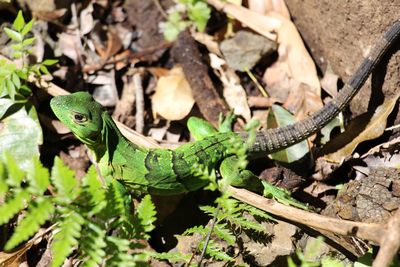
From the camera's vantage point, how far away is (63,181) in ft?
9.75

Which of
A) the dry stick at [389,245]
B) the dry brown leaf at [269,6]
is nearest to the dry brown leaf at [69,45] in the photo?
the dry brown leaf at [269,6]

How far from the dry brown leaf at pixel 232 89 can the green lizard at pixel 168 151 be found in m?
0.95

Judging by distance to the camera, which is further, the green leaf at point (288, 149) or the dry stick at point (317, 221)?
the green leaf at point (288, 149)

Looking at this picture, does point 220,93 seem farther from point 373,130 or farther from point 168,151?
point 373,130

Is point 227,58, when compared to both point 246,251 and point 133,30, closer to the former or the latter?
point 133,30

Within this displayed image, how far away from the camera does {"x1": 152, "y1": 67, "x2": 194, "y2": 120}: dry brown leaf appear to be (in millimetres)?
5789

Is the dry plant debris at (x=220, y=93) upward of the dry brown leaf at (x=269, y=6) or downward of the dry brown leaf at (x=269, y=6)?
downward

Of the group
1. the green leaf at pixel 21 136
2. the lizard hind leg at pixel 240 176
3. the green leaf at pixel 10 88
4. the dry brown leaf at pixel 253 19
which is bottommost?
the green leaf at pixel 21 136

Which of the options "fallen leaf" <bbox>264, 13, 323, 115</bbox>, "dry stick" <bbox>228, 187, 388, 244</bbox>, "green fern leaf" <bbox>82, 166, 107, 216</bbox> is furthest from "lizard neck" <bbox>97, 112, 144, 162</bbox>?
"fallen leaf" <bbox>264, 13, 323, 115</bbox>

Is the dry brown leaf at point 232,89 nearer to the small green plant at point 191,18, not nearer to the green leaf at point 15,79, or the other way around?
the small green plant at point 191,18

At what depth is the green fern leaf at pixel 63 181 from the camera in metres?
2.96

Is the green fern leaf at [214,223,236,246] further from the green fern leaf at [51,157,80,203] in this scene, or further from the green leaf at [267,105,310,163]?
the green leaf at [267,105,310,163]

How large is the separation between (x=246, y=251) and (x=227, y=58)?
2872mm

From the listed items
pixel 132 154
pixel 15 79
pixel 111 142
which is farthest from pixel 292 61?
pixel 15 79
